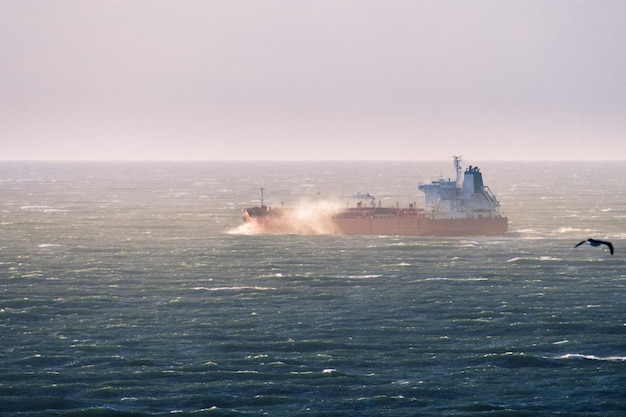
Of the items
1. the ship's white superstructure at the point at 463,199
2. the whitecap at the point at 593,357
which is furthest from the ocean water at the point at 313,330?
the ship's white superstructure at the point at 463,199

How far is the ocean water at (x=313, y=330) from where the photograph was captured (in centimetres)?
4988

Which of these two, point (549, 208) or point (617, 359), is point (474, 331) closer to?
point (617, 359)

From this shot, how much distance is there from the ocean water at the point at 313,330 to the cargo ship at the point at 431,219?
12.0 m

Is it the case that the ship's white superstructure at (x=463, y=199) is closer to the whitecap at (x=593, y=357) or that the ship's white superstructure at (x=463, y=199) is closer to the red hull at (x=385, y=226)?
the red hull at (x=385, y=226)

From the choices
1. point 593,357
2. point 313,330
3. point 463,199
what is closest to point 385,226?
point 463,199

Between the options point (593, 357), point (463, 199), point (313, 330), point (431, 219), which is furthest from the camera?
point (463, 199)

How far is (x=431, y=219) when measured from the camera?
128375 mm

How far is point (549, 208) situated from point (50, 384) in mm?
138426

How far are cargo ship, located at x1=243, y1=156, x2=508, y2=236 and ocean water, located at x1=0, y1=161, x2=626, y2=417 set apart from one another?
12.0 meters

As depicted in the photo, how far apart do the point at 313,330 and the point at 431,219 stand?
65950 millimetres

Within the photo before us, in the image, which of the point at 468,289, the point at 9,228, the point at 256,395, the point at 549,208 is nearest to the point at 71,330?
the point at 256,395

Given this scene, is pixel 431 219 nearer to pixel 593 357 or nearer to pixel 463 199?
pixel 463 199

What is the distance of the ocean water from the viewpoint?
49.9m

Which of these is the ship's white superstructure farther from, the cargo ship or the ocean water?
the ocean water
